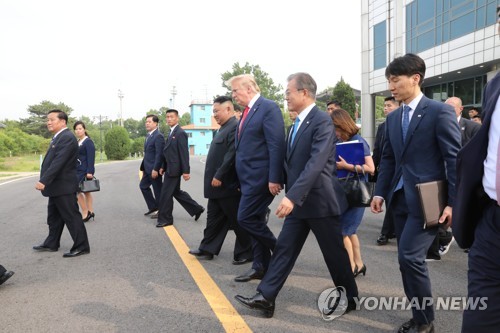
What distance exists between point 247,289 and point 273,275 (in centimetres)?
71

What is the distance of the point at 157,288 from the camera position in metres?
3.89

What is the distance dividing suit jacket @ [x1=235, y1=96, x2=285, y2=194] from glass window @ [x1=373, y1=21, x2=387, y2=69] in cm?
2583

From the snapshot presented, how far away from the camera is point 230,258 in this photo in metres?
4.93

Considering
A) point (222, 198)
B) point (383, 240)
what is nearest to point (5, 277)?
point (222, 198)

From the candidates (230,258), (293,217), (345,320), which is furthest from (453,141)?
(230,258)

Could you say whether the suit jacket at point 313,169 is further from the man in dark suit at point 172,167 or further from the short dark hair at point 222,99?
the man in dark suit at point 172,167

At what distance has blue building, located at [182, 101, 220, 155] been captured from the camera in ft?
263

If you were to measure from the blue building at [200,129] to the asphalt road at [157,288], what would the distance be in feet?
240

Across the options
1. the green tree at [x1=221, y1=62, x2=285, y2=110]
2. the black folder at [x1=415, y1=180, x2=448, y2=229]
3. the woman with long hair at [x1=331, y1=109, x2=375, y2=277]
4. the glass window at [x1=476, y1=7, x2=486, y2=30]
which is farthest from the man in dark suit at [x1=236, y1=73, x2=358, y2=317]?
the green tree at [x1=221, y1=62, x2=285, y2=110]

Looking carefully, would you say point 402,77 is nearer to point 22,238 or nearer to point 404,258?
point 404,258

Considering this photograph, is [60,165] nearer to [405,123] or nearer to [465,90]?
[405,123]

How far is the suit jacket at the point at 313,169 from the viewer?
3014mm

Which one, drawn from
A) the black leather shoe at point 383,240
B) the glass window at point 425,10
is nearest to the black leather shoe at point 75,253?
the black leather shoe at point 383,240

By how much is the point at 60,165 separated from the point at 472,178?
4.61 metres
